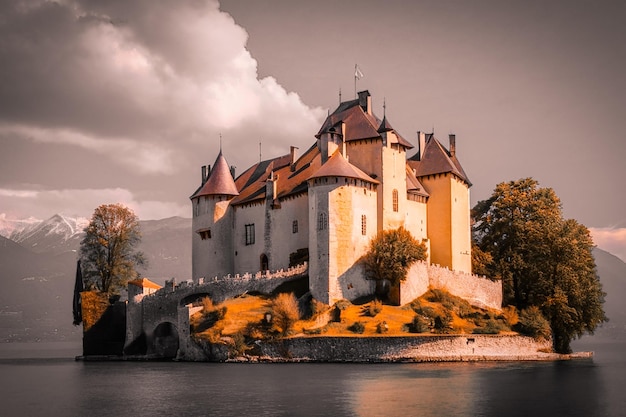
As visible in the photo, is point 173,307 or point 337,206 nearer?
point 337,206

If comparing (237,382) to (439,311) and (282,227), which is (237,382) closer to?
(439,311)

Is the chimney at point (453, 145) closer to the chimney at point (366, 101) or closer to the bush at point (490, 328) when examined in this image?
the chimney at point (366, 101)

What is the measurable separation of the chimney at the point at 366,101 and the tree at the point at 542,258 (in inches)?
559

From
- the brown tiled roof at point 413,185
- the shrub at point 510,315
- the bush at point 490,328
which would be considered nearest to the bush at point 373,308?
the bush at point 490,328

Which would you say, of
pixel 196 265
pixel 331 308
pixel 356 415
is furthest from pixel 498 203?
pixel 356 415

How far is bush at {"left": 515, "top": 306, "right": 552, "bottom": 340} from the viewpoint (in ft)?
218

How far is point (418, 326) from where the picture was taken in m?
62.3

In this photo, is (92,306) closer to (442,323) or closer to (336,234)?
(336,234)

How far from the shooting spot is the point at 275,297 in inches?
2680

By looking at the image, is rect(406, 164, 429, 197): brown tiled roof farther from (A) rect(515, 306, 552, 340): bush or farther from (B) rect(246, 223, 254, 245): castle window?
(B) rect(246, 223, 254, 245): castle window

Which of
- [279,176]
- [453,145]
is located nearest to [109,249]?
[279,176]

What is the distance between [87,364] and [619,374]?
42277 mm

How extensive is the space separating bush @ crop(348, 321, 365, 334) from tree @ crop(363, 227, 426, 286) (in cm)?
643

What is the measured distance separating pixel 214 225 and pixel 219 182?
4.24 meters
